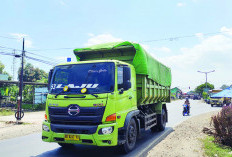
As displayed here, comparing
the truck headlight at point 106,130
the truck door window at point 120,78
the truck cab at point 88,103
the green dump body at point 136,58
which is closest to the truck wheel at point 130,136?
the truck cab at point 88,103

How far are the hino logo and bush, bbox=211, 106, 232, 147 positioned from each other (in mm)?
5077

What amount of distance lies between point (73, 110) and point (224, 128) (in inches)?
215

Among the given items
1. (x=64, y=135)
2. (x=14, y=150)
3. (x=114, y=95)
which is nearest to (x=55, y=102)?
(x=64, y=135)

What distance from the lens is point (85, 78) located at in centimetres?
544

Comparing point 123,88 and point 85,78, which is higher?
point 85,78

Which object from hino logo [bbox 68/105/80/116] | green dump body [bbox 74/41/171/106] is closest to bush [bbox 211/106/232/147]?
green dump body [bbox 74/41/171/106]

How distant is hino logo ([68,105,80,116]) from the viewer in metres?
5.07

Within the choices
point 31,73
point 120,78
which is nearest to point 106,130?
point 120,78

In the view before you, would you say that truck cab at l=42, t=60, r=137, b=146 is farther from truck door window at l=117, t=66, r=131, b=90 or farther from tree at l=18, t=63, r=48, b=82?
tree at l=18, t=63, r=48, b=82

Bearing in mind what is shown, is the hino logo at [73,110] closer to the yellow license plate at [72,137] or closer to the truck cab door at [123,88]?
the yellow license plate at [72,137]

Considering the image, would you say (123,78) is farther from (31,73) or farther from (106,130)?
(31,73)

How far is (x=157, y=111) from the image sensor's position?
9531mm

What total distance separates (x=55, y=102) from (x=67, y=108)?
42 cm

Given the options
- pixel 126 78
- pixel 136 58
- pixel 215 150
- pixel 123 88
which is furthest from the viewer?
pixel 136 58
